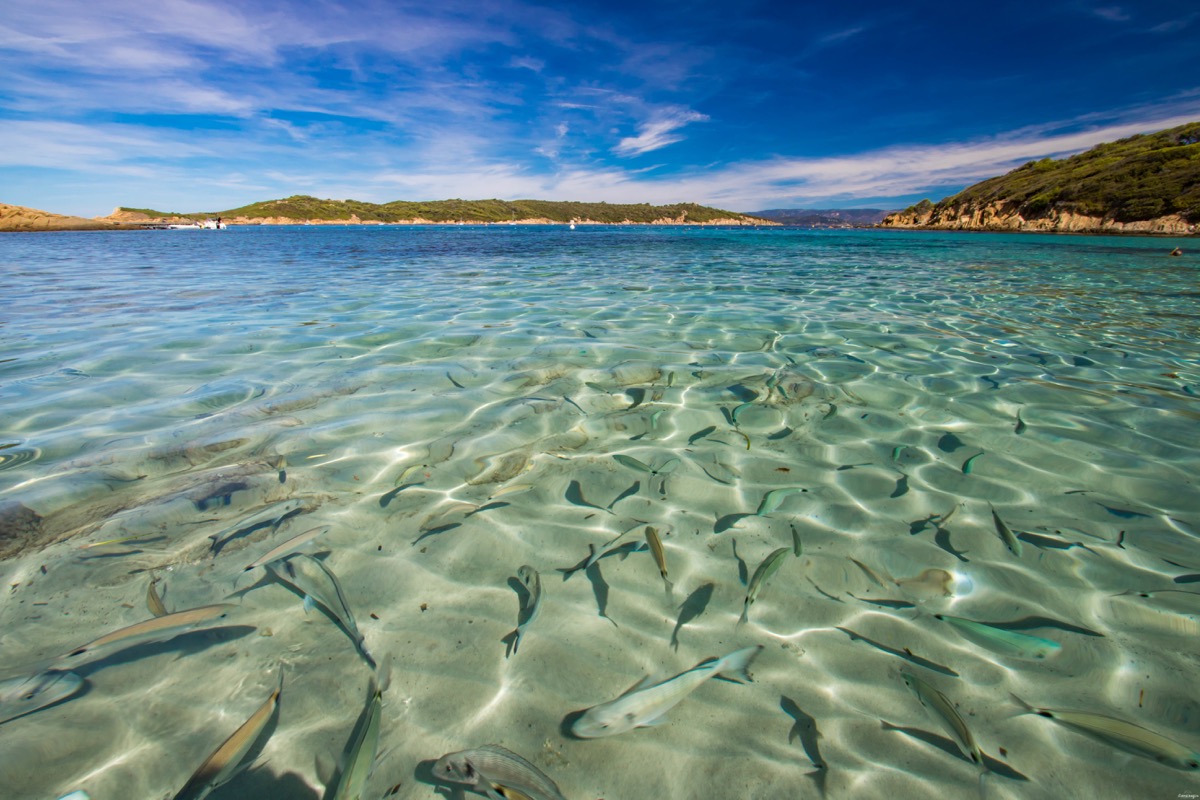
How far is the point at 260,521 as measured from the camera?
227 cm

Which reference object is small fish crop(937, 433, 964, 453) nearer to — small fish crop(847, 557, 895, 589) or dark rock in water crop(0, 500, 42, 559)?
small fish crop(847, 557, 895, 589)

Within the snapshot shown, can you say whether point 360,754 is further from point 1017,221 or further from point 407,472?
point 1017,221

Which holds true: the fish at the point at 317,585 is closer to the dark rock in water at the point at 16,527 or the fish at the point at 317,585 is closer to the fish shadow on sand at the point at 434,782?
the fish shadow on sand at the point at 434,782

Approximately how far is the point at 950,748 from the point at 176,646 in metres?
2.47

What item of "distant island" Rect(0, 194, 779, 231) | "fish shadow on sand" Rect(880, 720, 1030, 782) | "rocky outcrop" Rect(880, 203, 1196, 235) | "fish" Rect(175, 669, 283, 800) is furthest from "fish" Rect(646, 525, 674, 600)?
"distant island" Rect(0, 194, 779, 231)

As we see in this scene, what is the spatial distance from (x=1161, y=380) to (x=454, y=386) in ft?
20.5

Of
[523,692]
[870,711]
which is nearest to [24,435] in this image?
[523,692]

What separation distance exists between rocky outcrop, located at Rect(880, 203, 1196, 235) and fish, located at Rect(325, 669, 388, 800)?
160 feet

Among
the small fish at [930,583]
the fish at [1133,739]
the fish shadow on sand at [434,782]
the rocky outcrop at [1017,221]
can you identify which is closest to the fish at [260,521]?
the fish shadow on sand at [434,782]

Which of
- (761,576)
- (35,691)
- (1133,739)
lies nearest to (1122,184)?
(1133,739)

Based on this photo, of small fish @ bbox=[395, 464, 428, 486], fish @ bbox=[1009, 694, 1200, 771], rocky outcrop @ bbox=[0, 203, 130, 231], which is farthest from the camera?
rocky outcrop @ bbox=[0, 203, 130, 231]

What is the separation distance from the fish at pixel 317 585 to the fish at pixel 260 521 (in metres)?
0.32

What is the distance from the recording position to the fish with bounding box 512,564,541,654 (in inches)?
67.8

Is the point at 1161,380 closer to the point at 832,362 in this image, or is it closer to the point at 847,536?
the point at 832,362
